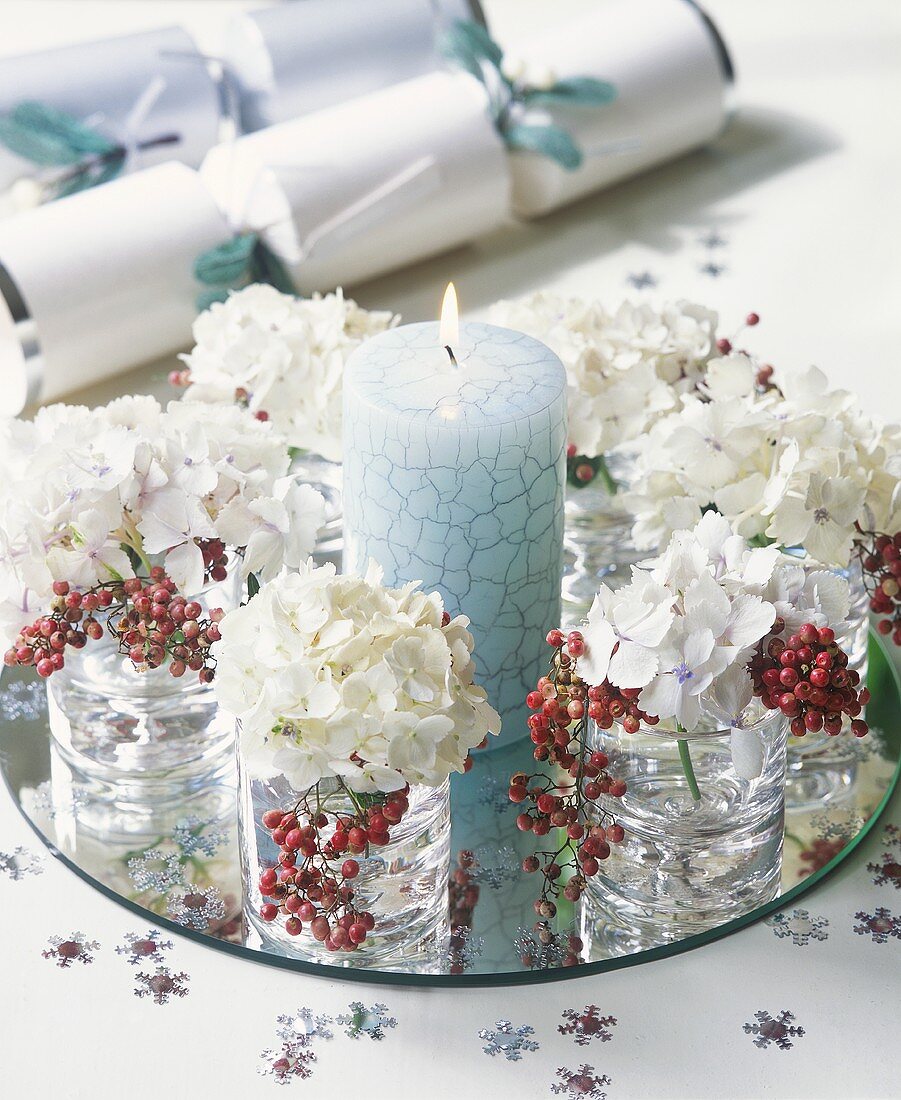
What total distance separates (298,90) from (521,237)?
0.79ft

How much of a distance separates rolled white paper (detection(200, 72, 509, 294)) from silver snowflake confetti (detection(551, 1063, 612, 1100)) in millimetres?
718

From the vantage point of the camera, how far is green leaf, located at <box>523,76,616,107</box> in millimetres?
1260

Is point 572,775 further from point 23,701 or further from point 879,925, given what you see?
point 23,701

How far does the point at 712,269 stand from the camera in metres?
1.26

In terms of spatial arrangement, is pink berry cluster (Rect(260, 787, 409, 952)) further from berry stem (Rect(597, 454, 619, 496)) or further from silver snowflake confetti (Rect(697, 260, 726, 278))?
silver snowflake confetti (Rect(697, 260, 726, 278))

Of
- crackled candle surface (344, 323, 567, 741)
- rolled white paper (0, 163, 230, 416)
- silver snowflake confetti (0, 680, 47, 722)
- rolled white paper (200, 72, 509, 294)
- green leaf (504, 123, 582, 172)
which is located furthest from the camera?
green leaf (504, 123, 582, 172)

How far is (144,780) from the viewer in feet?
2.30

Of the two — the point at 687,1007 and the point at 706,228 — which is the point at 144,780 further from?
the point at 706,228

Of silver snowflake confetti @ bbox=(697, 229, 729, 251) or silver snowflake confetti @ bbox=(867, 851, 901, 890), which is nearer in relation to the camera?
silver snowflake confetti @ bbox=(867, 851, 901, 890)

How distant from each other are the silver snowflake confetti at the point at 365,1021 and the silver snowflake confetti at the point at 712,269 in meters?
0.82

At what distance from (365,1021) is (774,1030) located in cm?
16

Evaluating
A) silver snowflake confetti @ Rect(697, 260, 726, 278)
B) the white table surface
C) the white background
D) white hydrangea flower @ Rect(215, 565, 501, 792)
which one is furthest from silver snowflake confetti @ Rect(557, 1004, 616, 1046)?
silver snowflake confetti @ Rect(697, 260, 726, 278)

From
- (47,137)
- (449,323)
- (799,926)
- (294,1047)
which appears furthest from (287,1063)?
(47,137)

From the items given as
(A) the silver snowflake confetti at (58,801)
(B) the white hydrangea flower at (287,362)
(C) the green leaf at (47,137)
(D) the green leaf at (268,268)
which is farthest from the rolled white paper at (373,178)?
(A) the silver snowflake confetti at (58,801)
